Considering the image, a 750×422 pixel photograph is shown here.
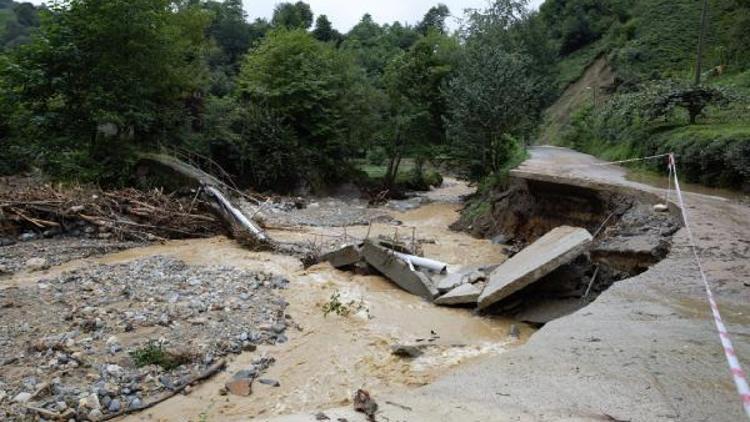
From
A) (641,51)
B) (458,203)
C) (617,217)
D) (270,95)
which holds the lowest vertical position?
(458,203)

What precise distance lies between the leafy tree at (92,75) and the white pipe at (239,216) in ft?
16.7

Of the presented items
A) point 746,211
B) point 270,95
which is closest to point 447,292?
point 746,211

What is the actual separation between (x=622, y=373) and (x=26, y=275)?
34.1 feet

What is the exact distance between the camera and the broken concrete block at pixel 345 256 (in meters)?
10.9

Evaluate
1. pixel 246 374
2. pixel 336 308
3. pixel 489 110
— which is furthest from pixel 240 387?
pixel 489 110

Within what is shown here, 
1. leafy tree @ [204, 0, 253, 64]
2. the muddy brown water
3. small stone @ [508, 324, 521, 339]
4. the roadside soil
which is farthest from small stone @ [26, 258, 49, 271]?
leafy tree @ [204, 0, 253, 64]

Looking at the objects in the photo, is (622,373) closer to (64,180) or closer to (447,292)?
(447,292)

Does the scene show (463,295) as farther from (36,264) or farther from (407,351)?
(36,264)

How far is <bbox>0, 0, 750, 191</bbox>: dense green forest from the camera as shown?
54.2 ft

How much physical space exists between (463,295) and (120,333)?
5.38 m

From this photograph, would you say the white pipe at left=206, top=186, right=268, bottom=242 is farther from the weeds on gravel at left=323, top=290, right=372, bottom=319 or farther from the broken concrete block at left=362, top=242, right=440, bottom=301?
the weeds on gravel at left=323, top=290, right=372, bottom=319

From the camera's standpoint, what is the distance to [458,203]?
79.9 feet

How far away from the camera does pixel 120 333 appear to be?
674 cm

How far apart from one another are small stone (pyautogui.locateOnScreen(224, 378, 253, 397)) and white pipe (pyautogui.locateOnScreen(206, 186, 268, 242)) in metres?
7.28
